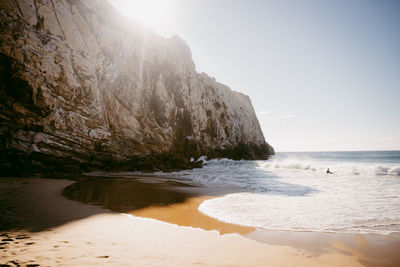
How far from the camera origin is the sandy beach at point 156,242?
253 cm

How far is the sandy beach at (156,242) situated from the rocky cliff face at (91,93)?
801 cm

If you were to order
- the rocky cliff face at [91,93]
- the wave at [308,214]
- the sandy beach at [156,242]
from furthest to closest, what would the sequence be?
the rocky cliff face at [91,93] → the wave at [308,214] → the sandy beach at [156,242]

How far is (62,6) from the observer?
13.9 metres

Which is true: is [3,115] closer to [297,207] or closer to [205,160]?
[297,207]

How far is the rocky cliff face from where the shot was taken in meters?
10.8

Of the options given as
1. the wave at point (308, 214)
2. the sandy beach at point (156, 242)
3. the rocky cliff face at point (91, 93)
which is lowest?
the wave at point (308, 214)

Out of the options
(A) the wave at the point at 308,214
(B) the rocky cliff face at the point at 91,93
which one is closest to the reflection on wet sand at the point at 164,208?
(A) the wave at the point at 308,214

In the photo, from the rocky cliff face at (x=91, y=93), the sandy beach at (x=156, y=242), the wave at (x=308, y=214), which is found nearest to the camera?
the sandy beach at (x=156, y=242)

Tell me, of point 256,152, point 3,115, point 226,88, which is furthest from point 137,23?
point 256,152

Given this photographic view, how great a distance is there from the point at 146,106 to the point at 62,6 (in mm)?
9287

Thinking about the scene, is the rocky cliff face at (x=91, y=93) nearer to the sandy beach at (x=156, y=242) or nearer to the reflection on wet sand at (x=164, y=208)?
the reflection on wet sand at (x=164, y=208)

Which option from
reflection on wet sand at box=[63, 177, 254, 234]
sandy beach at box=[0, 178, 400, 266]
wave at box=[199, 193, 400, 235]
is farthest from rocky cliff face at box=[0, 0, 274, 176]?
wave at box=[199, 193, 400, 235]

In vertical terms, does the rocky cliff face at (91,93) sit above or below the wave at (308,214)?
above

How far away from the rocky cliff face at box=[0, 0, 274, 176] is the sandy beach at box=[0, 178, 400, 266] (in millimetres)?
8007
